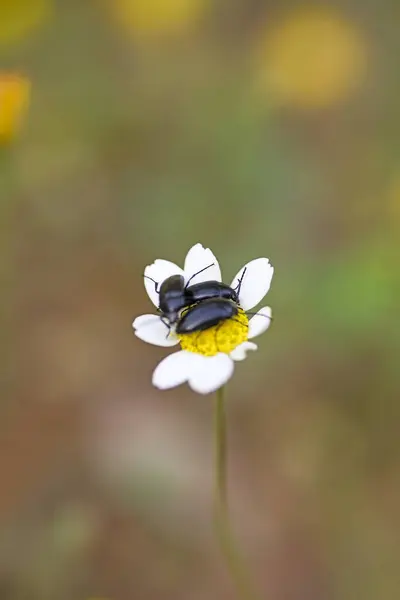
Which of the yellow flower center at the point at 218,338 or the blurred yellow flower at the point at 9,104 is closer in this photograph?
the yellow flower center at the point at 218,338

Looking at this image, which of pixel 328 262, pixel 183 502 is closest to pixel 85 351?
pixel 183 502

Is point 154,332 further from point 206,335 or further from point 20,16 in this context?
point 20,16

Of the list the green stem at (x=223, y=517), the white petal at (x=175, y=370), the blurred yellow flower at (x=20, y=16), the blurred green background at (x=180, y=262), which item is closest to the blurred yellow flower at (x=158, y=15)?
the blurred green background at (x=180, y=262)

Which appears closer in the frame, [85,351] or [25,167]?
[85,351]

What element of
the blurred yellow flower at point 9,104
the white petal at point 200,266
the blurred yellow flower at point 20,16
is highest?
the blurred yellow flower at point 20,16

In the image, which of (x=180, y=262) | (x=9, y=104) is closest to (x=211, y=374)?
(x=9, y=104)

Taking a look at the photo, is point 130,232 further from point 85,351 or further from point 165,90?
point 165,90

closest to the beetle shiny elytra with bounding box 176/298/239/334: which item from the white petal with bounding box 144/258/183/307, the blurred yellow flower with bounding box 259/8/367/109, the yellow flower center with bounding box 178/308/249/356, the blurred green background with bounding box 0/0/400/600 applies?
the yellow flower center with bounding box 178/308/249/356

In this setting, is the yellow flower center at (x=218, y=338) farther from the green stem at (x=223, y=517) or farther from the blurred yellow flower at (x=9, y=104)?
the blurred yellow flower at (x=9, y=104)
